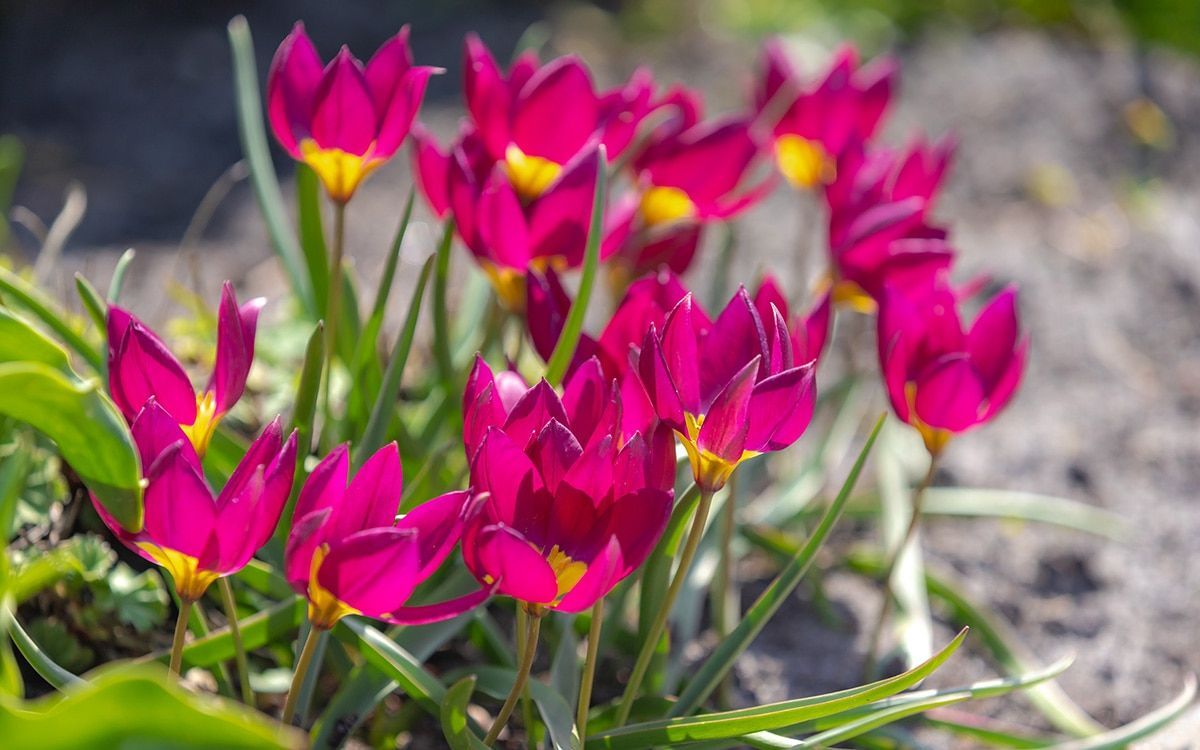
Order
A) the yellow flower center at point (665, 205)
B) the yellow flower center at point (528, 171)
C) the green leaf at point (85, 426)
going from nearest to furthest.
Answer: the green leaf at point (85, 426) → the yellow flower center at point (528, 171) → the yellow flower center at point (665, 205)

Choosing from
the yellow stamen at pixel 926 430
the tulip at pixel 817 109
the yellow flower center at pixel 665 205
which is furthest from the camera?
the tulip at pixel 817 109

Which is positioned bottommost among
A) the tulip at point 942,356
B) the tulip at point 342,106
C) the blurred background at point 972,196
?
the blurred background at point 972,196

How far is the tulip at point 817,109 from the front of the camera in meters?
1.50

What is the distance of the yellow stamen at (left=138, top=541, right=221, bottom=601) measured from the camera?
31.1 inches

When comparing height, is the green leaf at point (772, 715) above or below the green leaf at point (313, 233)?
below

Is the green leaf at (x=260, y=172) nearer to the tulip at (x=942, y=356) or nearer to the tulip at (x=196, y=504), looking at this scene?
the tulip at (x=196, y=504)

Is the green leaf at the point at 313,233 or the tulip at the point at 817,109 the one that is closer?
the green leaf at the point at 313,233

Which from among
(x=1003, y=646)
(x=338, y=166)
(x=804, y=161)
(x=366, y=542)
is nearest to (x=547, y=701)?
(x=366, y=542)

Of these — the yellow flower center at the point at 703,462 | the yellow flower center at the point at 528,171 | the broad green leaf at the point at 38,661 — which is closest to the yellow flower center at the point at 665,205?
the yellow flower center at the point at 528,171

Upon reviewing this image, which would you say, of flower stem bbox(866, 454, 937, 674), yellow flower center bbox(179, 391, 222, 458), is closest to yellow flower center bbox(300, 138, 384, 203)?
yellow flower center bbox(179, 391, 222, 458)

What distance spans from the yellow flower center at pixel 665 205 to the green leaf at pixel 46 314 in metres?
0.60

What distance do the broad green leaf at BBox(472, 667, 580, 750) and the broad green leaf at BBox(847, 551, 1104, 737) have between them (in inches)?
21.6

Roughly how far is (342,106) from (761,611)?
22.6 inches

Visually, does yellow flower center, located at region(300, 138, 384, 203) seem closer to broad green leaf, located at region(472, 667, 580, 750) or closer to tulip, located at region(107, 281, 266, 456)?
tulip, located at region(107, 281, 266, 456)
